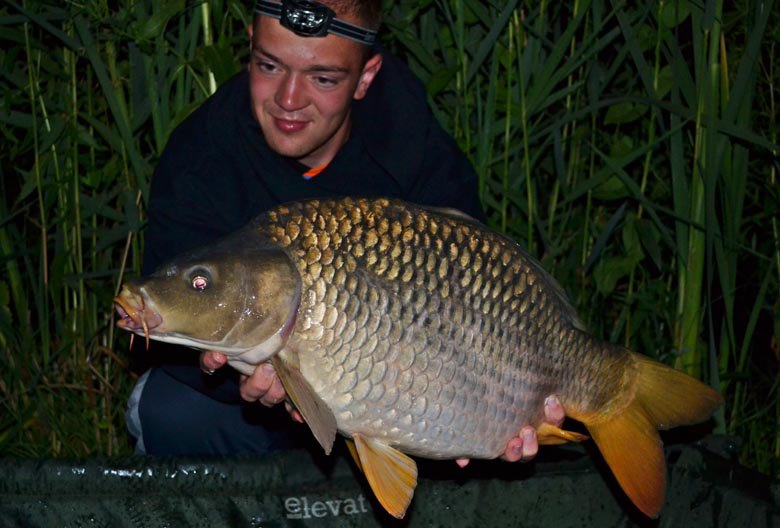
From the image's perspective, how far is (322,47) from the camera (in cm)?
207

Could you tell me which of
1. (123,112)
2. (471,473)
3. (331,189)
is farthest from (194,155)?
(471,473)

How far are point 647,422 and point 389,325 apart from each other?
512 mm

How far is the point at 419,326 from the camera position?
65.9 inches

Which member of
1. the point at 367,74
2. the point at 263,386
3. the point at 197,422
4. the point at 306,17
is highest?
Result: the point at 306,17

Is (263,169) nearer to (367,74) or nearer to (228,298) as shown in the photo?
(367,74)

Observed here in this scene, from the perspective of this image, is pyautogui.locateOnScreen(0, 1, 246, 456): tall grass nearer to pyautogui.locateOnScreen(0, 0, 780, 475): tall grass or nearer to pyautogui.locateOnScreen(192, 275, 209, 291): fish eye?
pyautogui.locateOnScreen(0, 0, 780, 475): tall grass

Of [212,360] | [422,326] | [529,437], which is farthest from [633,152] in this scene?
[212,360]

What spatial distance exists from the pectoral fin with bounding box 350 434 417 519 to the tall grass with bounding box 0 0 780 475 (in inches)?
35.1

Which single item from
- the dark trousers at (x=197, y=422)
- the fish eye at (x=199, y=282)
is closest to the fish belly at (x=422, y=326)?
the fish eye at (x=199, y=282)

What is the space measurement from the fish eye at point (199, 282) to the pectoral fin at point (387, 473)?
12.4 inches

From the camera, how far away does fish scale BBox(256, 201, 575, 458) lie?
1.63m

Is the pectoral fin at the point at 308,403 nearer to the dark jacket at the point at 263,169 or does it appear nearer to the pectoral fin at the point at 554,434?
the pectoral fin at the point at 554,434

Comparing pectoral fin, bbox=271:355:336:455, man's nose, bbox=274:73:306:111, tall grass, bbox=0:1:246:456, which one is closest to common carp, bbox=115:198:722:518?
pectoral fin, bbox=271:355:336:455

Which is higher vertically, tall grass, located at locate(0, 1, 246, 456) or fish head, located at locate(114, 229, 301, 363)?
fish head, located at locate(114, 229, 301, 363)
